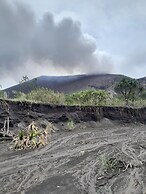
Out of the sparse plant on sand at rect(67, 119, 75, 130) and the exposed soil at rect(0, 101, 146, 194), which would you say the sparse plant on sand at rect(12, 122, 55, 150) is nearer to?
the exposed soil at rect(0, 101, 146, 194)

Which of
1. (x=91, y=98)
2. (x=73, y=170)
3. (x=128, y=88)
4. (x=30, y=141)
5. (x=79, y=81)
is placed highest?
(x=79, y=81)

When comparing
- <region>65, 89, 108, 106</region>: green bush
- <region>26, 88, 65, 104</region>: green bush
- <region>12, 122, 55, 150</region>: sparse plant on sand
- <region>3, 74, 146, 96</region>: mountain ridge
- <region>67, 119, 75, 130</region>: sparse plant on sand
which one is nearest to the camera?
<region>12, 122, 55, 150</region>: sparse plant on sand

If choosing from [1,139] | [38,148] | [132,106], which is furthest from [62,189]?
[132,106]

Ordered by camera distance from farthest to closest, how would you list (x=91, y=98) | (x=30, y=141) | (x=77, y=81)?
(x=77, y=81), (x=91, y=98), (x=30, y=141)

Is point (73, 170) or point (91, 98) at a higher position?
point (91, 98)

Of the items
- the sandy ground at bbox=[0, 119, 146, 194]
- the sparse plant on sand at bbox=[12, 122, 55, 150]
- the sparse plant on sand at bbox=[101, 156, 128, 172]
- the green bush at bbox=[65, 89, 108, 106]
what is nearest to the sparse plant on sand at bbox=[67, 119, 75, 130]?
the green bush at bbox=[65, 89, 108, 106]

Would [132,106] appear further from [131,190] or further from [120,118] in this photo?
[131,190]

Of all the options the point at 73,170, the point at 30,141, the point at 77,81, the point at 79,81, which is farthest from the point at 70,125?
the point at 77,81

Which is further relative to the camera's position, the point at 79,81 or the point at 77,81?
the point at 77,81

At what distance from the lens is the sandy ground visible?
594 centimetres

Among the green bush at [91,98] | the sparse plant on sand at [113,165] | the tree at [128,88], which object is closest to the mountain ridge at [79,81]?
the tree at [128,88]

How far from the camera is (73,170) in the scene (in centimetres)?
740

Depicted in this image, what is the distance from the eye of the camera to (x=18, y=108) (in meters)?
15.5

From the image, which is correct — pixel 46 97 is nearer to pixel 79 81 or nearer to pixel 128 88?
pixel 128 88
